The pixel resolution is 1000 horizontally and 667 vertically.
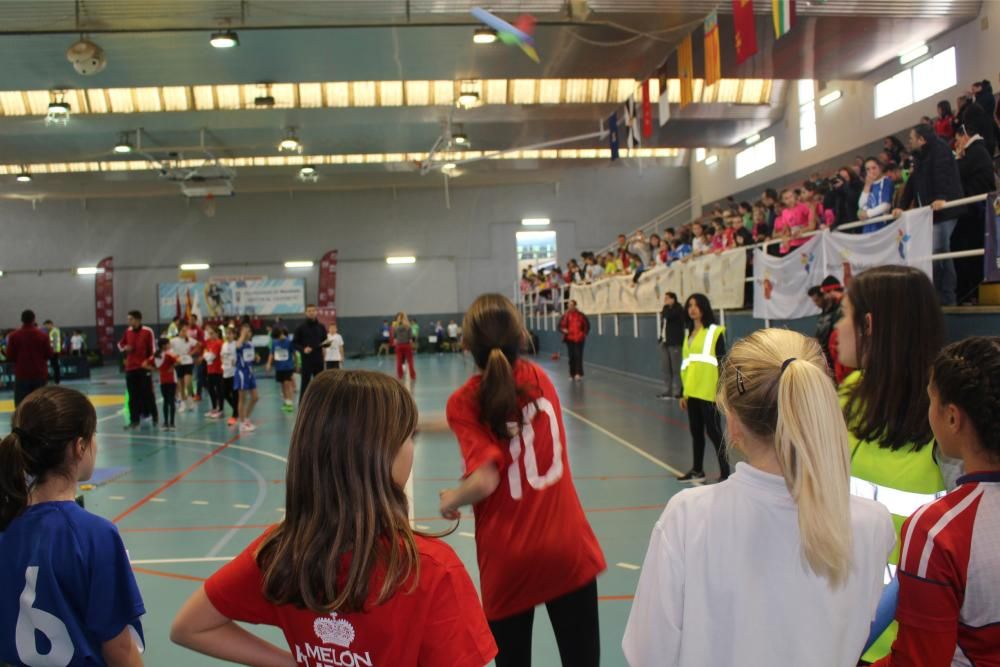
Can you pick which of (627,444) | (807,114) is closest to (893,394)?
(627,444)

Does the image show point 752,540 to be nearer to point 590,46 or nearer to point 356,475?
point 356,475

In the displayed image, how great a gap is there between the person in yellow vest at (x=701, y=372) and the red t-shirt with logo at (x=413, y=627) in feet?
18.0

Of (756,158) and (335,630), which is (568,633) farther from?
(756,158)

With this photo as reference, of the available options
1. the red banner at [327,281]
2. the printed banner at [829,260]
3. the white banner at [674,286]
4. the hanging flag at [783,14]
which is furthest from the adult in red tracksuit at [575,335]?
the red banner at [327,281]

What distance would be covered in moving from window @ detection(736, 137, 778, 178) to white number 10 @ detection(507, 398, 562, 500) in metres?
23.0

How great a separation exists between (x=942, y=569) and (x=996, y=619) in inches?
5.1

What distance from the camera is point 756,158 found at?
81.7ft

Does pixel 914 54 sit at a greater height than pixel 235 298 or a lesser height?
greater

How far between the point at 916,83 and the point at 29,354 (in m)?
17.6

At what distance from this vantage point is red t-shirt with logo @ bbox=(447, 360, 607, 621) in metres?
2.44

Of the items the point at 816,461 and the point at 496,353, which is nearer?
the point at 816,461

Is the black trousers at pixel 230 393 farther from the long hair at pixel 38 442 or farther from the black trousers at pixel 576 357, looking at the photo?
the long hair at pixel 38 442

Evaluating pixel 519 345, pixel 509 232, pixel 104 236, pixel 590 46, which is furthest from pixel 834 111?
pixel 104 236

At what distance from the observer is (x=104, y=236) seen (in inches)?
1340
